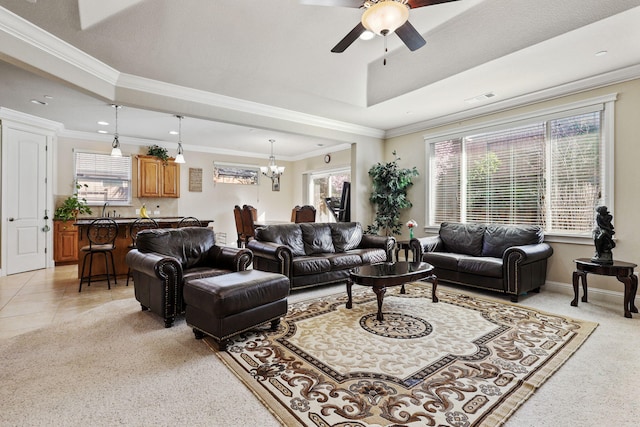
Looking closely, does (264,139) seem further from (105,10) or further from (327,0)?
(327,0)

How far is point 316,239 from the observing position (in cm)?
500

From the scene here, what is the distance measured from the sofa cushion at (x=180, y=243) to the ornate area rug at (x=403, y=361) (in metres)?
1.31

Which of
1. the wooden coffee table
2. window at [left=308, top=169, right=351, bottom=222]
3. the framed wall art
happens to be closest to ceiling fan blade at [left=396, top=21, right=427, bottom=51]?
the wooden coffee table

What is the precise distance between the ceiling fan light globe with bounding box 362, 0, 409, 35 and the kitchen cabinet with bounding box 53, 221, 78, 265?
6794 millimetres

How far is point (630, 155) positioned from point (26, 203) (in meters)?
9.02

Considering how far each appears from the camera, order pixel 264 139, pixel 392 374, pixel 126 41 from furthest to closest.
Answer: pixel 264 139 < pixel 126 41 < pixel 392 374

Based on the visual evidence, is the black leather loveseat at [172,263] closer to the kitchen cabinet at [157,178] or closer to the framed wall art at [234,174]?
the kitchen cabinet at [157,178]

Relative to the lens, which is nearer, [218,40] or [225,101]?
[218,40]

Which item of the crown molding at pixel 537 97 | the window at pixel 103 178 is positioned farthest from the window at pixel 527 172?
the window at pixel 103 178

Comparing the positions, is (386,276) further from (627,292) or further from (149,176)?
(149,176)

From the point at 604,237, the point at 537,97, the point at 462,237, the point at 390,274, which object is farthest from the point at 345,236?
the point at 537,97

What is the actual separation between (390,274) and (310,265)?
1.34 metres

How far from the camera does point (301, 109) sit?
508cm

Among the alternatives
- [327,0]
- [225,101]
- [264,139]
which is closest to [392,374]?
[327,0]
